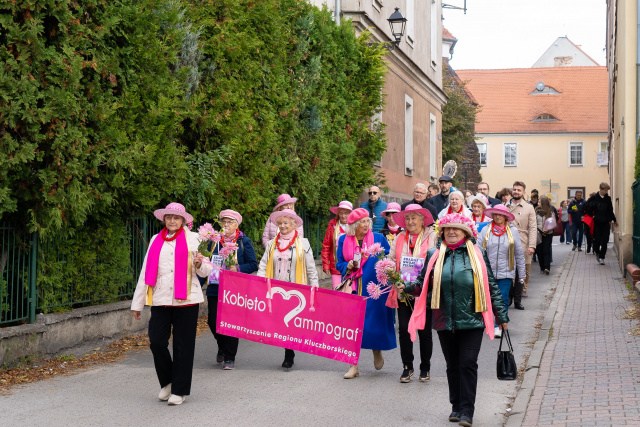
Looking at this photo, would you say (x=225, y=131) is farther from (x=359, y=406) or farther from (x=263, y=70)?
(x=359, y=406)

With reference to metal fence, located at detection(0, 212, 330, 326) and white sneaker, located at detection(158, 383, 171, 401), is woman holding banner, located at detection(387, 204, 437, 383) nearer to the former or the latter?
white sneaker, located at detection(158, 383, 171, 401)

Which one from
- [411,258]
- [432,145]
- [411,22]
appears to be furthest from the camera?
[432,145]

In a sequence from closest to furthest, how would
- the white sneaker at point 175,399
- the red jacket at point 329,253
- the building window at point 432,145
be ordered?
the white sneaker at point 175,399 < the red jacket at point 329,253 < the building window at point 432,145

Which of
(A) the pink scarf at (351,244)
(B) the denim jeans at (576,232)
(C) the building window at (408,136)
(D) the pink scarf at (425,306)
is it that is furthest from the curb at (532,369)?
(B) the denim jeans at (576,232)

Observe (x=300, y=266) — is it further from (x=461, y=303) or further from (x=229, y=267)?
(x=461, y=303)

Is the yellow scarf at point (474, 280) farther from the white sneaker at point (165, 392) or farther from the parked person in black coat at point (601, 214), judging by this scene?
the parked person in black coat at point (601, 214)

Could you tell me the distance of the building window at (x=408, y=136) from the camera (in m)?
26.8

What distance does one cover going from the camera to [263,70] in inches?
573

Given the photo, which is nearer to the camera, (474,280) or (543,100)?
(474,280)

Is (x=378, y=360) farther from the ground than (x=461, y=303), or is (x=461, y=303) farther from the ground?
(x=461, y=303)

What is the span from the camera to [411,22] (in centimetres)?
2756

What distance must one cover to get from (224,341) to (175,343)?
6.88 ft

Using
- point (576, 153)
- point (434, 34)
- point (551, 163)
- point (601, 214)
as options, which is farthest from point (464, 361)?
point (576, 153)

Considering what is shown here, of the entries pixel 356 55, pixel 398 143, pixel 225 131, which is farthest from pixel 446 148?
pixel 225 131
